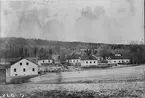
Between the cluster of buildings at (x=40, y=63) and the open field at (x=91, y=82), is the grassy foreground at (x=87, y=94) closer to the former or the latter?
the open field at (x=91, y=82)

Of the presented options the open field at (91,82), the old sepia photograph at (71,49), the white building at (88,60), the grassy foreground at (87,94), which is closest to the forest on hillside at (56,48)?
the old sepia photograph at (71,49)

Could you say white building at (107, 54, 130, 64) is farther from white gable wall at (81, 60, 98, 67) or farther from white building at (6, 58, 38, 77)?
white building at (6, 58, 38, 77)

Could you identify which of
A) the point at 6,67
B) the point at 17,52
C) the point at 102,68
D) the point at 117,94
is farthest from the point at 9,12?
the point at 117,94

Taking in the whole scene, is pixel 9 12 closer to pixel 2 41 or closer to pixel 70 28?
pixel 2 41

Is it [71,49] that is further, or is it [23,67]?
[71,49]

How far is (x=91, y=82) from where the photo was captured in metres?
2.93

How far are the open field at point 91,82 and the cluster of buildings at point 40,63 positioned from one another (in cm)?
15

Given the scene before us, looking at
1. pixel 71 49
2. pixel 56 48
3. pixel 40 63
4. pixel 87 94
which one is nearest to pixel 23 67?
pixel 40 63

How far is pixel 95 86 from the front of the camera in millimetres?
2936

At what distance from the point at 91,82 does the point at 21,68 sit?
1.31 metres

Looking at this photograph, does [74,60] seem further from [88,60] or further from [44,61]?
[44,61]

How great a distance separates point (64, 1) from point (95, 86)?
1.74 m

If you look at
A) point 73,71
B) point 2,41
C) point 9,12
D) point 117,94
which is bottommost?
point 117,94

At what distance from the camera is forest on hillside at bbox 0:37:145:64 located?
2.87m
